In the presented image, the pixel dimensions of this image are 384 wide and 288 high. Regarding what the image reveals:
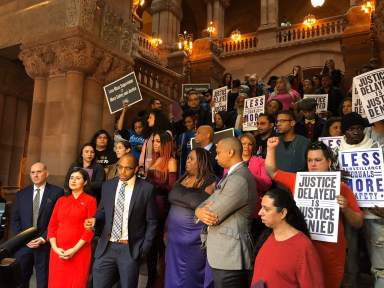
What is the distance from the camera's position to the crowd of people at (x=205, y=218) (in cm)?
252

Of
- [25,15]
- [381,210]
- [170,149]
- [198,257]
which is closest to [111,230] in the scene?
[198,257]

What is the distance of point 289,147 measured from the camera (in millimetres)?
3910

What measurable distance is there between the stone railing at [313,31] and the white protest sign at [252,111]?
15.0m

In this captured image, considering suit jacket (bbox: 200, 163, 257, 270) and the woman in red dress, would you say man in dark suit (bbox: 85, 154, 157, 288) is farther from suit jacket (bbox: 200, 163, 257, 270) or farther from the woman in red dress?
suit jacket (bbox: 200, 163, 257, 270)

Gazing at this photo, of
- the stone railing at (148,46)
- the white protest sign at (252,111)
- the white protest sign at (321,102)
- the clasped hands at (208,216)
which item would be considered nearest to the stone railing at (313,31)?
the stone railing at (148,46)

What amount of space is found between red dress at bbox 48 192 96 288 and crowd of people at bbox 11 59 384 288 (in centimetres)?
1

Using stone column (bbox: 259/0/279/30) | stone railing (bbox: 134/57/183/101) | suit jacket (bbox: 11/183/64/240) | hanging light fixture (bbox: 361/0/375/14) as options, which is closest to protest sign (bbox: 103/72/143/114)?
suit jacket (bbox: 11/183/64/240)

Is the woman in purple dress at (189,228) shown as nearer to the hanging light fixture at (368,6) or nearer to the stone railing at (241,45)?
the hanging light fixture at (368,6)

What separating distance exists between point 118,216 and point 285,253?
1904 millimetres

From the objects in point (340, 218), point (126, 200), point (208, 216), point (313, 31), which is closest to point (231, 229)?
point (208, 216)

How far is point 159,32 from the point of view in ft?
70.5

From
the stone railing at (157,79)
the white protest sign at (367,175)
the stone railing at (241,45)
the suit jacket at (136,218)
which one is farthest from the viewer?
the stone railing at (241,45)

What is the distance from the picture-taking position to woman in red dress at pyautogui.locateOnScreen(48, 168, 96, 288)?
383 cm

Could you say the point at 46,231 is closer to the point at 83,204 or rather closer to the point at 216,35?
the point at 83,204
